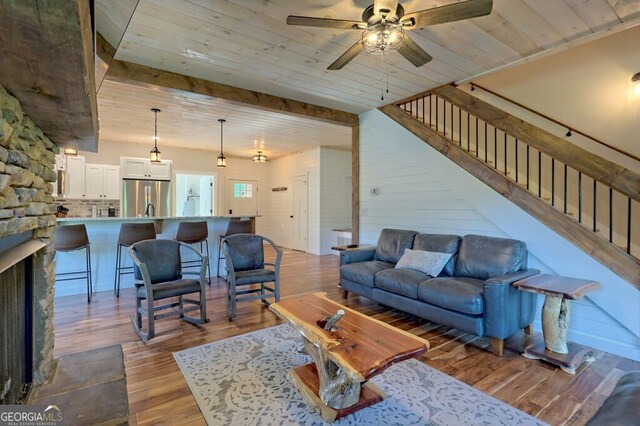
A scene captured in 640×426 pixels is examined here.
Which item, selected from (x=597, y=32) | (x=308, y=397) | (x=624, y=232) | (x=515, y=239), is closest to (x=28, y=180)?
(x=308, y=397)

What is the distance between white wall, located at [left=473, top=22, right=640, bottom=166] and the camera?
3.50 m

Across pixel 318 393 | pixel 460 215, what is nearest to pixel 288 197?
pixel 460 215

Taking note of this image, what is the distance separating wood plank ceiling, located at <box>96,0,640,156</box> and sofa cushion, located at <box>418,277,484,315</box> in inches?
89.5

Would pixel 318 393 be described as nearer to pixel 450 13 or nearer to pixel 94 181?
pixel 450 13

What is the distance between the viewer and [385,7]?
6.33ft

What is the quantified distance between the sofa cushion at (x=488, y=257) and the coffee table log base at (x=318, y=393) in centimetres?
180

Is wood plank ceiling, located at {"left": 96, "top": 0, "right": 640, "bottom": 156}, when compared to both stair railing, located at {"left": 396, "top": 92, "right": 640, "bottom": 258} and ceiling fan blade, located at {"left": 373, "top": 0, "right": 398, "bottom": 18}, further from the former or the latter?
stair railing, located at {"left": 396, "top": 92, "right": 640, "bottom": 258}

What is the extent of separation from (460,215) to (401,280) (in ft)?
4.08

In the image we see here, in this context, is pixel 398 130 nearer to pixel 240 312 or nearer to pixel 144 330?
pixel 240 312

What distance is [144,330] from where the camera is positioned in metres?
3.03

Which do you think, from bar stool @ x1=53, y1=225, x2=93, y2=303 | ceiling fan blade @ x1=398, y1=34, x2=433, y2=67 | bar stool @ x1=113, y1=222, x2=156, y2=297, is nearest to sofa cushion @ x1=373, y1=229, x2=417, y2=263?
ceiling fan blade @ x1=398, y1=34, x2=433, y2=67

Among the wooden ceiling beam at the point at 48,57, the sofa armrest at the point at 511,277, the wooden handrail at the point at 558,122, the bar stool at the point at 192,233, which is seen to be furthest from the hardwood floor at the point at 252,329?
the wooden handrail at the point at 558,122

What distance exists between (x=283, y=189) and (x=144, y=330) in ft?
20.7

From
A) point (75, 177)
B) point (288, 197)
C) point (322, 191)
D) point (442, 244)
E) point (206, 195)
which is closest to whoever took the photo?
point (442, 244)
